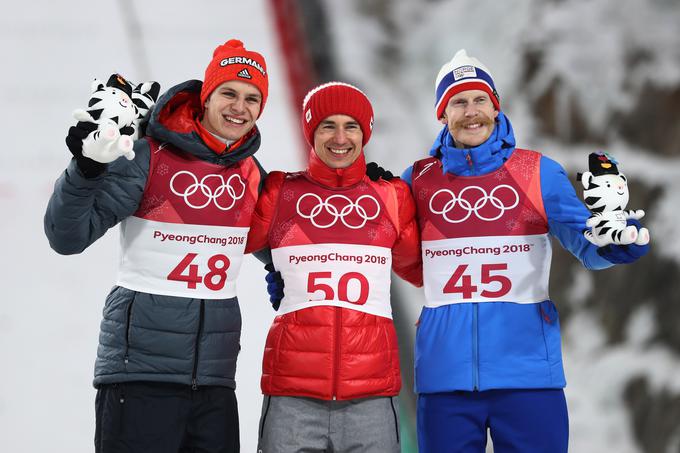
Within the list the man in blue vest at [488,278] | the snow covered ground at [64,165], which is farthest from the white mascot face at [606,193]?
the snow covered ground at [64,165]

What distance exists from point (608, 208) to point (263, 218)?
956 mm

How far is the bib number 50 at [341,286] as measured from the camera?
7.72 ft

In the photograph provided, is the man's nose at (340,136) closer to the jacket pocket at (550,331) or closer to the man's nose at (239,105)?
the man's nose at (239,105)

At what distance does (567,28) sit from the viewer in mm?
5156

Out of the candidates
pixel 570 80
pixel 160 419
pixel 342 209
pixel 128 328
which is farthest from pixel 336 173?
pixel 570 80

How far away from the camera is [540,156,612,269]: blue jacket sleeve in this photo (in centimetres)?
241

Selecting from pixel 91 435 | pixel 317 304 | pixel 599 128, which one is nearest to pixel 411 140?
pixel 599 128

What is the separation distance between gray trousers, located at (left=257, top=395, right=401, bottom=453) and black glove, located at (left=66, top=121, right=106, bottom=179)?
0.80 meters

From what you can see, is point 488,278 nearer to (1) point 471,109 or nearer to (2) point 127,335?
(1) point 471,109

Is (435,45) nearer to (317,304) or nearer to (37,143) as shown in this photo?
(37,143)

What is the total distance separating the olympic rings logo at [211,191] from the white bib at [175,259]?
7 centimetres

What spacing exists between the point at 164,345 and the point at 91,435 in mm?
1719

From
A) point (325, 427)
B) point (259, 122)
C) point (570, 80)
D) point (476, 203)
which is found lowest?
point (325, 427)

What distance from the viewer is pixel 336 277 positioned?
2.37 metres
